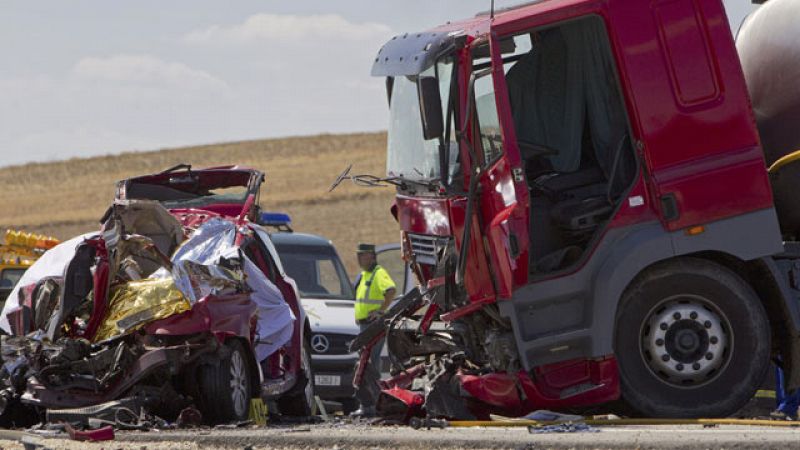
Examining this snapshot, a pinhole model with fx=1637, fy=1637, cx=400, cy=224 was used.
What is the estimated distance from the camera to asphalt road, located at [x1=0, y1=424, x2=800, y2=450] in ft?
28.9

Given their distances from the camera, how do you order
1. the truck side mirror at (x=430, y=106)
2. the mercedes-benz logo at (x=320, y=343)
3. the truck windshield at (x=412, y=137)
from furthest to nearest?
the mercedes-benz logo at (x=320, y=343)
the truck windshield at (x=412, y=137)
the truck side mirror at (x=430, y=106)

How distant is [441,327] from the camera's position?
12648mm

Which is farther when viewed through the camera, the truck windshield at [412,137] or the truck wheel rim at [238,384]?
the truck wheel rim at [238,384]

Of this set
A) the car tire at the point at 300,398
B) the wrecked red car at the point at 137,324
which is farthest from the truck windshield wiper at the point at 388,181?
the car tire at the point at 300,398

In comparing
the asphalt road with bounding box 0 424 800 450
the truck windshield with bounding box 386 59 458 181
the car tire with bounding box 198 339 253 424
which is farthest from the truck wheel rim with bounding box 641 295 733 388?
the car tire with bounding box 198 339 253 424

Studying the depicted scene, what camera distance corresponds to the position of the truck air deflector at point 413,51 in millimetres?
11344

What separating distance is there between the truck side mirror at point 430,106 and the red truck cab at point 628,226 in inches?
0.5

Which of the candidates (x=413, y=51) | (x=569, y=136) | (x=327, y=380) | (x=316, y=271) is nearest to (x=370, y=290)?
(x=316, y=271)

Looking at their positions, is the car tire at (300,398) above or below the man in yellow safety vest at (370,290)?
below

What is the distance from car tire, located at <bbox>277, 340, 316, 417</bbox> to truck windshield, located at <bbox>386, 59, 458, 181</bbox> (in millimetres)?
3268

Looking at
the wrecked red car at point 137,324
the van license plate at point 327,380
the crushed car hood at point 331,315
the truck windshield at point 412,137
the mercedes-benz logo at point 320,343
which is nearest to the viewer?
the truck windshield at point 412,137

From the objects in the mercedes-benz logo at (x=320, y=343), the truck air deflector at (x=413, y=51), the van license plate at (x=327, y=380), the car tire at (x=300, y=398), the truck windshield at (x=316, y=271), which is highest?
the truck air deflector at (x=413, y=51)

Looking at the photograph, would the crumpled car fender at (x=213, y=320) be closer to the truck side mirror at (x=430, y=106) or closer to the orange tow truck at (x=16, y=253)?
the truck side mirror at (x=430, y=106)

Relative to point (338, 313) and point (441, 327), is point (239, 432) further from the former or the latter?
point (338, 313)
